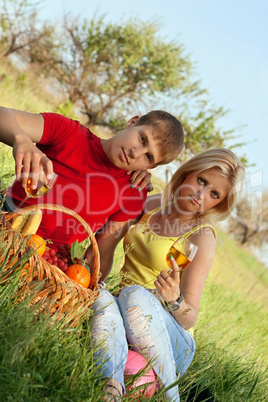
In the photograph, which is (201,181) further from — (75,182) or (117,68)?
(117,68)

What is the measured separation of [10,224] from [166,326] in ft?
3.53

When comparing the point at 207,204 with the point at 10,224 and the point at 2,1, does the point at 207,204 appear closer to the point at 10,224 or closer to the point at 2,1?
the point at 10,224

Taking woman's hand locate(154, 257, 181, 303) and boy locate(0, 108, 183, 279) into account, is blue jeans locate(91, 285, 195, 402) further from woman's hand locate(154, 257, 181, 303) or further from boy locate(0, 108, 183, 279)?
boy locate(0, 108, 183, 279)

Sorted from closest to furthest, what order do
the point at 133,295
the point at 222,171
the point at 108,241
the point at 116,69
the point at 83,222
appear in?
the point at 83,222, the point at 133,295, the point at 222,171, the point at 108,241, the point at 116,69

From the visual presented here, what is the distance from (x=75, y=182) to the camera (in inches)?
112

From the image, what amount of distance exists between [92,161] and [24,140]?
30.3 inches

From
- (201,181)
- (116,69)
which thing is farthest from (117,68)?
(201,181)

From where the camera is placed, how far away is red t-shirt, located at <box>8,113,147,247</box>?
9.09 ft

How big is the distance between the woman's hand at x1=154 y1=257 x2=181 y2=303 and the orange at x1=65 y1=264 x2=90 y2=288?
40 cm

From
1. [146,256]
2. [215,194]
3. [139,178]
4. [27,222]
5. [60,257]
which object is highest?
[215,194]

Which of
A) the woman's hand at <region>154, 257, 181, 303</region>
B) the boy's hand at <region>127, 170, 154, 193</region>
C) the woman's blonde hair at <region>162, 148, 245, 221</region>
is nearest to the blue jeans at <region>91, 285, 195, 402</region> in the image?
the woman's hand at <region>154, 257, 181, 303</region>

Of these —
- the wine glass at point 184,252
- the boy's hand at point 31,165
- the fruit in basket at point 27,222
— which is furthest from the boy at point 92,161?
the wine glass at point 184,252

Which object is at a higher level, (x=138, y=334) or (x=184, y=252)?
(x=184, y=252)

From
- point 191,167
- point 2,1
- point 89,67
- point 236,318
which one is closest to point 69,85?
point 89,67
